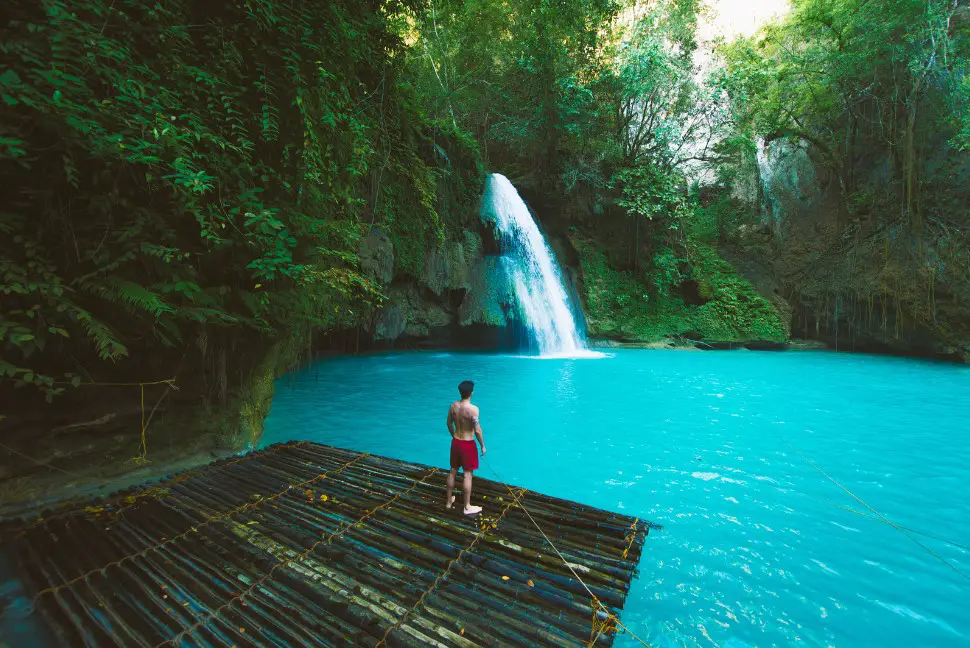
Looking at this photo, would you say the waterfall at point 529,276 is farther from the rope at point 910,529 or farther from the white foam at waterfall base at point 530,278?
the rope at point 910,529

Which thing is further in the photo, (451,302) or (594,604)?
(451,302)

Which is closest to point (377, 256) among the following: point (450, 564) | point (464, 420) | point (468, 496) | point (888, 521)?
point (464, 420)

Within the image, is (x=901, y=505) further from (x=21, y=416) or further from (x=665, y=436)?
(x=21, y=416)

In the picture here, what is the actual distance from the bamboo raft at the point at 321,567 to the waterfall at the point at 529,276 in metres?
11.8

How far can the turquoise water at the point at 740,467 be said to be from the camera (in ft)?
9.27

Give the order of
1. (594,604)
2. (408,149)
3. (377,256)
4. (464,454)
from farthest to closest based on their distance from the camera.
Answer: (377,256) < (408,149) < (464,454) < (594,604)

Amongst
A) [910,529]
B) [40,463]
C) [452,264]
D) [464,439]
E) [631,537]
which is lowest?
[910,529]

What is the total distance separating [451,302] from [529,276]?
3.17 m

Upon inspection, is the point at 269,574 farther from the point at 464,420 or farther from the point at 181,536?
the point at 464,420

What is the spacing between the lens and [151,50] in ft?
11.4

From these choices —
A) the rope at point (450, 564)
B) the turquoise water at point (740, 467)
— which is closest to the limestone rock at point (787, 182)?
the turquoise water at point (740, 467)

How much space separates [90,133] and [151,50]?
1.17 m

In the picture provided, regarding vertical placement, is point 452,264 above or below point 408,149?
below

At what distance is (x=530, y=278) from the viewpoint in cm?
1577
